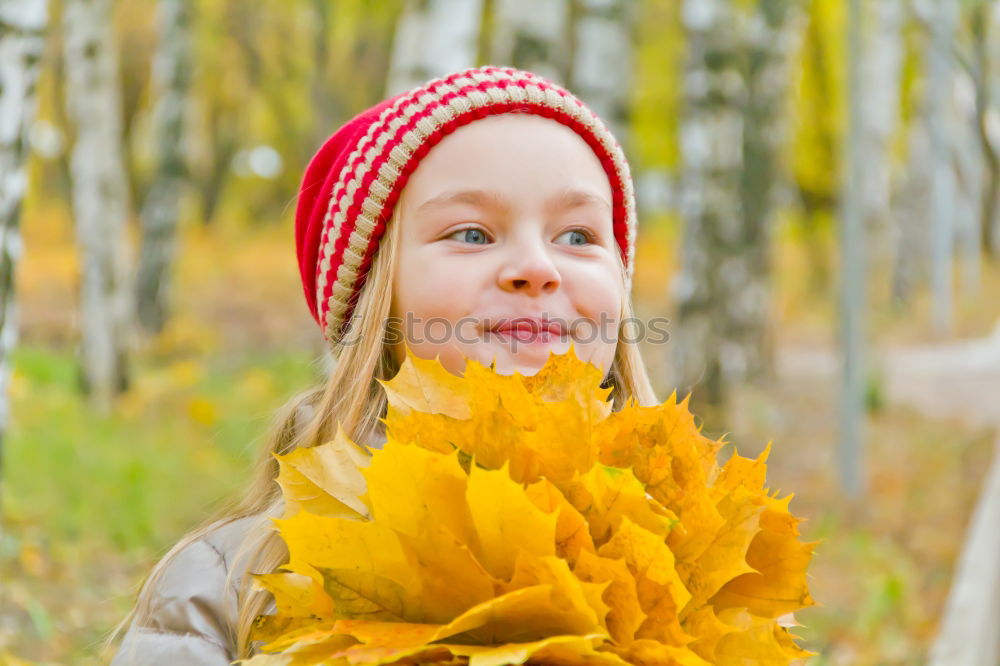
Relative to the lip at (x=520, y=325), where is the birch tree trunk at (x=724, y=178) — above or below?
above

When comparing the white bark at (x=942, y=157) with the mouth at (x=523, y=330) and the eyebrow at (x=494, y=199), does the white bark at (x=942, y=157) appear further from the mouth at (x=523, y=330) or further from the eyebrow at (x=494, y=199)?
the mouth at (x=523, y=330)

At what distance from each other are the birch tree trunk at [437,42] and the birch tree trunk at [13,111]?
73.4 inches

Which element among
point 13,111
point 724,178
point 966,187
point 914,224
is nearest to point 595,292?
point 13,111

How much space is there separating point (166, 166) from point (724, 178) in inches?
201

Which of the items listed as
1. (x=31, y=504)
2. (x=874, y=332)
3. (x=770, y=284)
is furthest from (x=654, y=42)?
(x=31, y=504)

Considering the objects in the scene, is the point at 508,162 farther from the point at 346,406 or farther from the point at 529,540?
the point at 529,540

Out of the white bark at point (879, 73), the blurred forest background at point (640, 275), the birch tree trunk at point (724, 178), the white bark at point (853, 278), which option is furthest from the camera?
the white bark at point (879, 73)

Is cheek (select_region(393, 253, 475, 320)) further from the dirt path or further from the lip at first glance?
the dirt path

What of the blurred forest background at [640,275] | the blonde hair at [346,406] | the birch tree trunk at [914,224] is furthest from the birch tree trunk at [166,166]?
the birch tree trunk at [914,224]

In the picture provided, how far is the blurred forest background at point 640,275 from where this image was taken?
4570 mm

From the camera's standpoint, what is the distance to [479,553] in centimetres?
103

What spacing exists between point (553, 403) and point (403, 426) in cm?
16

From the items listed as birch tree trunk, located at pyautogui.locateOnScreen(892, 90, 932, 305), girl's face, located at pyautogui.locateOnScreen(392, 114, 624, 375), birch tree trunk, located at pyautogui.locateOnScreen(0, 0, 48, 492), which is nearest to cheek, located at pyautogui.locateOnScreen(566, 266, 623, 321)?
girl's face, located at pyautogui.locateOnScreen(392, 114, 624, 375)

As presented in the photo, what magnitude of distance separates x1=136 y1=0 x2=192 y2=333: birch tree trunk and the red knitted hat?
319 inches
